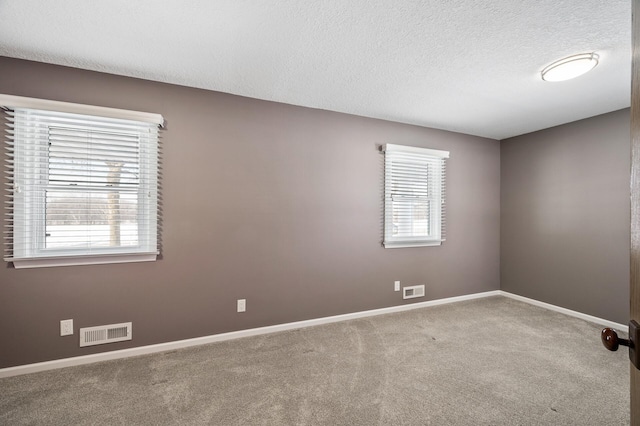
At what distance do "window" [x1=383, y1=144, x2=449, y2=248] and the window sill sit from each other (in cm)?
271

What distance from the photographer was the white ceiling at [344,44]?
6.03 ft

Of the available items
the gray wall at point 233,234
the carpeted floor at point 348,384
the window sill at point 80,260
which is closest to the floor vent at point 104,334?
the gray wall at point 233,234

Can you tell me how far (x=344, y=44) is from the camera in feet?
7.19

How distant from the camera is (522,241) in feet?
14.5

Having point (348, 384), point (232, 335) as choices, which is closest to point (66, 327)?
point (232, 335)

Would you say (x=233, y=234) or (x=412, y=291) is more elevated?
(x=233, y=234)

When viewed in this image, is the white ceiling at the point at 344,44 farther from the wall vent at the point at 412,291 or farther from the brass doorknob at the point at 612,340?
the wall vent at the point at 412,291

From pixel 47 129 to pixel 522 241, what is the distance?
567 cm

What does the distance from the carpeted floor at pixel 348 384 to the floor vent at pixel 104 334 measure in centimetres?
19

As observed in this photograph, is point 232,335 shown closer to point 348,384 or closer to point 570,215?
point 348,384

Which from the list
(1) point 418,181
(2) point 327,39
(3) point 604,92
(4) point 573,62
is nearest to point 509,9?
(4) point 573,62

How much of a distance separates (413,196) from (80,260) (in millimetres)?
3699

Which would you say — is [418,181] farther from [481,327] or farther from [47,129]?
[47,129]

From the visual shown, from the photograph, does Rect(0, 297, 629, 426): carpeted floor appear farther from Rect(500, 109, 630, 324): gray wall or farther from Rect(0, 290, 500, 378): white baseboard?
Rect(500, 109, 630, 324): gray wall
